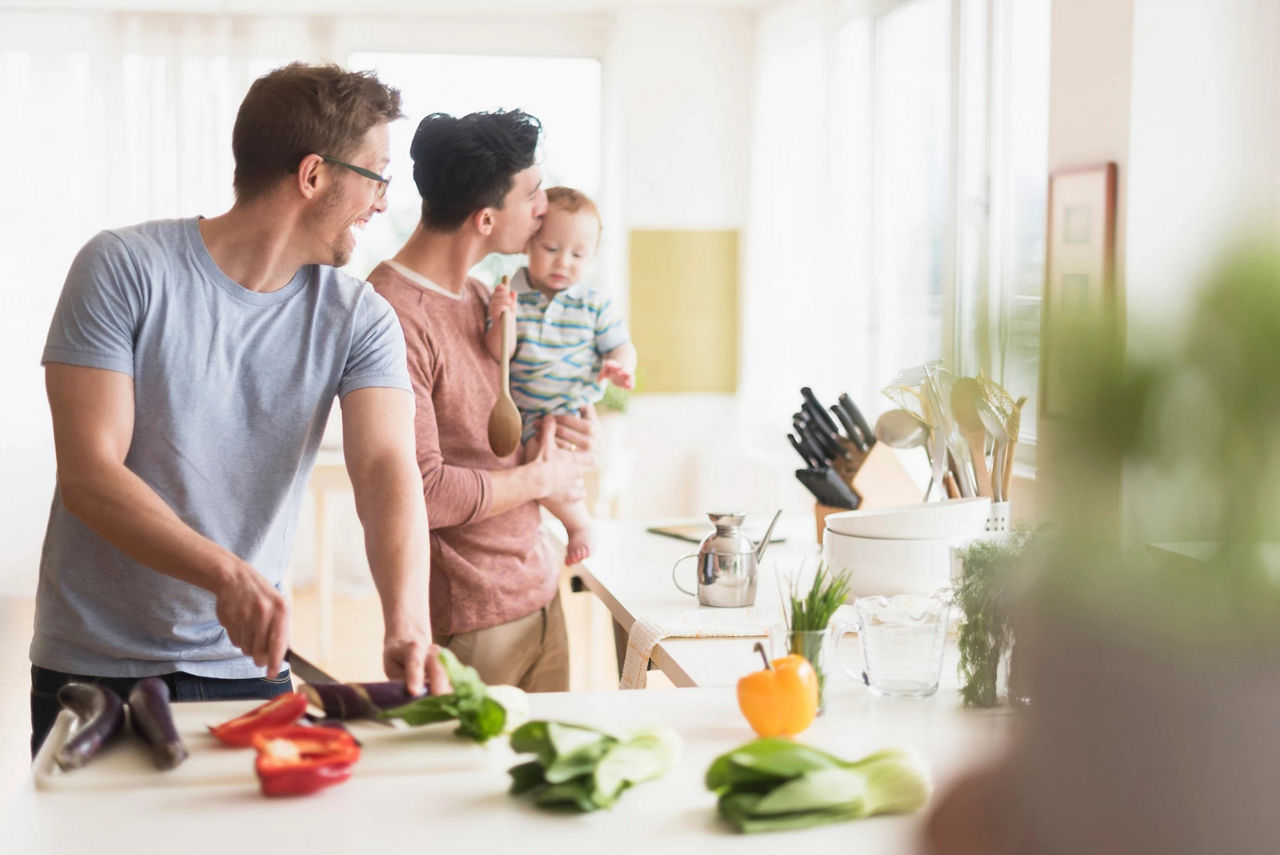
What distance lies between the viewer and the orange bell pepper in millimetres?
1311

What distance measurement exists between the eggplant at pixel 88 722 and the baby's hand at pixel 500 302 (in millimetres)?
1004

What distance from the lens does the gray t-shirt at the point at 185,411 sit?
60.9 inches

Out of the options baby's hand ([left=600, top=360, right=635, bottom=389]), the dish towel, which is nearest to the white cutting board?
the dish towel

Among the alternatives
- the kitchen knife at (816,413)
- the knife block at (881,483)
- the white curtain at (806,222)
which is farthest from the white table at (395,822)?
the white curtain at (806,222)

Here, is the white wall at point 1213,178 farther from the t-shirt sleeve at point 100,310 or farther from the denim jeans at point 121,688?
the denim jeans at point 121,688

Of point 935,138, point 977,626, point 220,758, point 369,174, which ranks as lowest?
point 220,758

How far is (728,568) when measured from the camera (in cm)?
205

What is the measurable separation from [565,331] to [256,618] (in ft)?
4.52

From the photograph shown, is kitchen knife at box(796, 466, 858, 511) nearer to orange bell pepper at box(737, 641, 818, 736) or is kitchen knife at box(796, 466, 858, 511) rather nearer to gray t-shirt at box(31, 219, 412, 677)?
gray t-shirt at box(31, 219, 412, 677)

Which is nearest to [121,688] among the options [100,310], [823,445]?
[100,310]

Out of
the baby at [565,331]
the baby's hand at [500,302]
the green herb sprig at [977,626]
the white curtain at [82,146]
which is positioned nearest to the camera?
the green herb sprig at [977,626]

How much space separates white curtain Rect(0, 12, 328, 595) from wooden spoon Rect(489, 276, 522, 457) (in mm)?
4100

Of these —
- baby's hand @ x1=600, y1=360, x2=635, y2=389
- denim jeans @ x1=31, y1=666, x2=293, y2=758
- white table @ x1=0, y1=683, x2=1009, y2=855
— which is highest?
baby's hand @ x1=600, y1=360, x2=635, y2=389

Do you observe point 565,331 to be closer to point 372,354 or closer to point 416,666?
point 372,354
